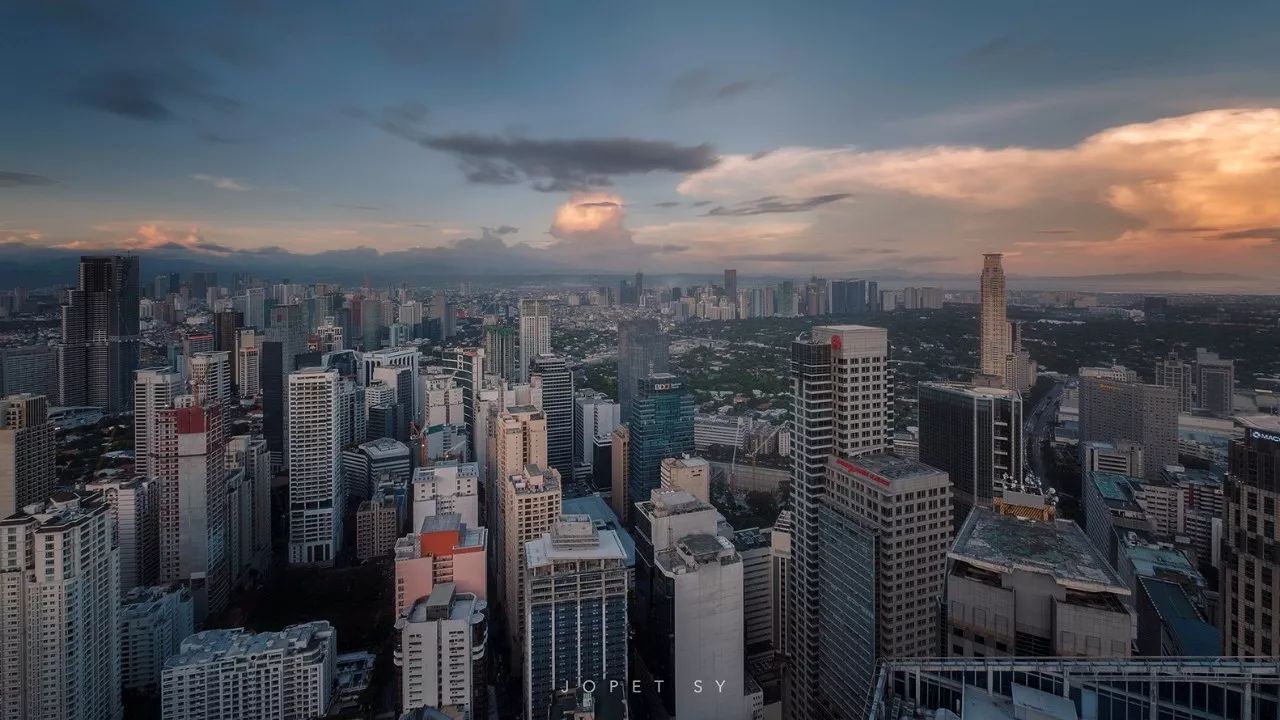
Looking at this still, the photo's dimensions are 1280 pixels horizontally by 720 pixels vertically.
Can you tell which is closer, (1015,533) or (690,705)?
(1015,533)

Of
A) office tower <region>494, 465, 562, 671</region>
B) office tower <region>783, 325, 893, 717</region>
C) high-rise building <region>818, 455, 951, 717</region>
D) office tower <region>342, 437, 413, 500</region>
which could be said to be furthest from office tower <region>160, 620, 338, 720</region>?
office tower <region>342, 437, 413, 500</region>

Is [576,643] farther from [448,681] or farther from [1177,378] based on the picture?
[1177,378]

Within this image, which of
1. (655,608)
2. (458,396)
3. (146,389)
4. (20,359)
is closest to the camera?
(655,608)

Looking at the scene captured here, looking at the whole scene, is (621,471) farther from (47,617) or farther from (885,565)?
(47,617)

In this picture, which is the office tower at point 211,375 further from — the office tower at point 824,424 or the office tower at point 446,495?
the office tower at point 824,424

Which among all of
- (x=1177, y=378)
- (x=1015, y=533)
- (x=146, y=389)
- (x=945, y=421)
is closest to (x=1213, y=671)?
(x=1015, y=533)
